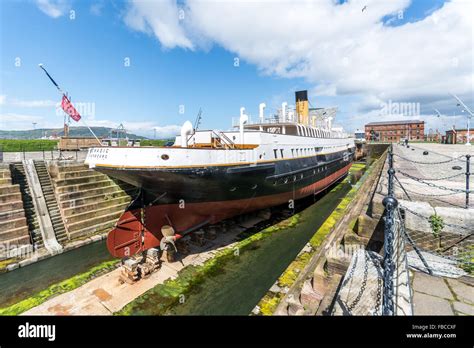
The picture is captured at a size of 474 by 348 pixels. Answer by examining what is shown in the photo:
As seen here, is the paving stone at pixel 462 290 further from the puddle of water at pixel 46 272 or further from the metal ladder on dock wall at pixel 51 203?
the metal ladder on dock wall at pixel 51 203

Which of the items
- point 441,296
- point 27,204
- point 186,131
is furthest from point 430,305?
point 27,204

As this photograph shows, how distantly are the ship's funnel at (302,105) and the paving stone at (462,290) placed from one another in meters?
19.3

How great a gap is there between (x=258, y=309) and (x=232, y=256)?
398 cm

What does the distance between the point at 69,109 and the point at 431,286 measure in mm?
13138

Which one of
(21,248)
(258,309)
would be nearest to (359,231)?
(258,309)

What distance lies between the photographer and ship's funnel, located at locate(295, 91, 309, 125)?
71.2 feet

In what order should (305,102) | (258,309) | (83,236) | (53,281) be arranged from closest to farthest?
(258,309), (53,281), (83,236), (305,102)

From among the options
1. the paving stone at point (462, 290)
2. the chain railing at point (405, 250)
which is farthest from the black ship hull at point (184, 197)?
the paving stone at point (462, 290)

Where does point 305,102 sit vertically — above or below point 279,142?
above

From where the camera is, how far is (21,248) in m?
10.7

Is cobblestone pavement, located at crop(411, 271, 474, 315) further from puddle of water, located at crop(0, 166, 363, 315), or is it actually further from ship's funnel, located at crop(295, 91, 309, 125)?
ship's funnel, located at crop(295, 91, 309, 125)

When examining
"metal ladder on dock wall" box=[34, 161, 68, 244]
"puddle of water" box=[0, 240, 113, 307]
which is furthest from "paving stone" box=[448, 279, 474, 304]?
"metal ladder on dock wall" box=[34, 161, 68, 244]

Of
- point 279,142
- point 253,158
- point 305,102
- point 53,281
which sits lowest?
point 53,281
